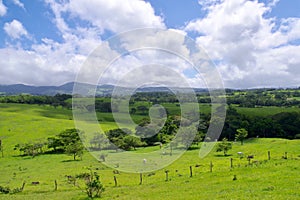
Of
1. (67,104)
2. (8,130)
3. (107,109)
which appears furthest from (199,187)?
(67,104)

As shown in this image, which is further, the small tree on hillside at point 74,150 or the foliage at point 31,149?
the foliage at point 31,149

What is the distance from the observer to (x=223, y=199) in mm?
18453

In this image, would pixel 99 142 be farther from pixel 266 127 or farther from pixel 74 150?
pixel 266 127

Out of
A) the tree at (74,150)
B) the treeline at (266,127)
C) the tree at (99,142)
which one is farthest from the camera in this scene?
the treeline at (266,127)

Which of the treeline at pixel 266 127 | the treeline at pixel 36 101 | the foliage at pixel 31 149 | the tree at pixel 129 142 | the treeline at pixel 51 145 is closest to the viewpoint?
the foliage at pixel 31 149

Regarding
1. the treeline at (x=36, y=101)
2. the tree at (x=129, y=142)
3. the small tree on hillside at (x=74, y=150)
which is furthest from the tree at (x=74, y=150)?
the treeline at (x=36, y=101)

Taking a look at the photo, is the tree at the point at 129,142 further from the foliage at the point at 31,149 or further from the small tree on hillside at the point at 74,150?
the foliage at the point at 31,149

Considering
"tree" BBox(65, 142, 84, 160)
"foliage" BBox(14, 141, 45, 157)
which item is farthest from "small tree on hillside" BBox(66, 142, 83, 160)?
"foliage" BBox(14, 141, 45, 157)

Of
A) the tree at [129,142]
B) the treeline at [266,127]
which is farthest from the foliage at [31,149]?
the treeline at [266,127]

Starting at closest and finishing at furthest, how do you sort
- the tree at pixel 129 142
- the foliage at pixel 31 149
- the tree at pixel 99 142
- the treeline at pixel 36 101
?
the foliage at pixel 31 149, the tree at pixel 129 142, the tree at pixel 99 142, the treeline at pixel 36 101

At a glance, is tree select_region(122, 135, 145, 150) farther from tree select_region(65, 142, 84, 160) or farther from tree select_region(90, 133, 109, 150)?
tree select_region(65, 142, 84, 160)

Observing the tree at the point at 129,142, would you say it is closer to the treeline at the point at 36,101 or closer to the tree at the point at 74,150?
the tree at the point at 74,150

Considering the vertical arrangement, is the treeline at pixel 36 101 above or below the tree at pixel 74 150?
above

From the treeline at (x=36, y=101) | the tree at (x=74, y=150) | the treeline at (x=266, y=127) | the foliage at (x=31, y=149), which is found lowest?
the foliage at (x=31, y=149)
